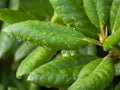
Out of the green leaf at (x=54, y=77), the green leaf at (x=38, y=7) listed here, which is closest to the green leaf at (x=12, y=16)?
the green leaf at (x=38, y=7)

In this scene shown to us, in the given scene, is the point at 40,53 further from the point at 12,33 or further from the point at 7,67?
the point at 7,67

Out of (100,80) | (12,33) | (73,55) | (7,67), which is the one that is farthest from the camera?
(7,67)

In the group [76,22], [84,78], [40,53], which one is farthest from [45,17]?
[84,78]

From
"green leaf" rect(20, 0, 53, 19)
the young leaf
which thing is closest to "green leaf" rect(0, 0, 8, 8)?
"green leaf" rect(20, 0, 53, 19)

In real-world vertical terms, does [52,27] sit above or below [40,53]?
above

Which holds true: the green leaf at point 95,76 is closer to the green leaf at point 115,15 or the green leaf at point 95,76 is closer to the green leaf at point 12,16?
the green leaf at point 115,15

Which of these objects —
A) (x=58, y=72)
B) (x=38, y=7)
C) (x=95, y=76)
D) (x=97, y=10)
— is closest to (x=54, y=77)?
(x=58, y=72)

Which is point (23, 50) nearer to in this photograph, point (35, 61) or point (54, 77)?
point (35, 61)
